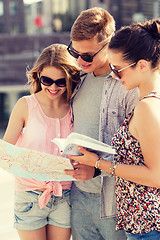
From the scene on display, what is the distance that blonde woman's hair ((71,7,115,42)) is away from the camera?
1965 mm

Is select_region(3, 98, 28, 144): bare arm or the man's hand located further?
select_region(3, 98, 28, 144): bare arm

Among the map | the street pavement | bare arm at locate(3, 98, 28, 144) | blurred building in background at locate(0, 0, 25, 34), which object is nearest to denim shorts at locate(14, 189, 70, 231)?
the map

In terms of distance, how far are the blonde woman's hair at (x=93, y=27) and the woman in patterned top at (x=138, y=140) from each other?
1.00ft

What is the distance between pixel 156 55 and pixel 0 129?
10.3m

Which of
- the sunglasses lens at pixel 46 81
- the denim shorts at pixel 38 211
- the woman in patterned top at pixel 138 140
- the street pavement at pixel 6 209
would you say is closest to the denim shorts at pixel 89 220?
the denim shorts at pixel 38 211

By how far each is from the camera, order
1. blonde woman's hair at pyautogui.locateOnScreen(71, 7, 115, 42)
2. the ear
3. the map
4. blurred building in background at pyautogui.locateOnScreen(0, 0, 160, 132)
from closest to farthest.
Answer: the ear → the map → blonde woman's hair at pyautogui.locateOnScreen(71, 7, 115, 42) → blurred building in background at pyautogui.locateOnScreen(0, 0, 160, 132)

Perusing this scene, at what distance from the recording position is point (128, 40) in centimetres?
163

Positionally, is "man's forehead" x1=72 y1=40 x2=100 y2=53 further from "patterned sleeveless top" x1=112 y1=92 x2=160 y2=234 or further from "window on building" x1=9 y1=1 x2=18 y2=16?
"window on building" x1=9 y1=1 x2=18 y2=16

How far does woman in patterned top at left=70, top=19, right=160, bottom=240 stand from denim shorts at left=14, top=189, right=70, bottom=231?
1.70 feet

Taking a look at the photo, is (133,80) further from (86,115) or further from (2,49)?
(2,49)

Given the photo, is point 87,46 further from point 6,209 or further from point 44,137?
point 6,209

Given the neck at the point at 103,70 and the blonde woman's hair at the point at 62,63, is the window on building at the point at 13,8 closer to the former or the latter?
the blonde woman's hair at the point at 62,63

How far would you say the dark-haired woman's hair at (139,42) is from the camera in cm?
162

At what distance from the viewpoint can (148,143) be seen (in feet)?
4.99
